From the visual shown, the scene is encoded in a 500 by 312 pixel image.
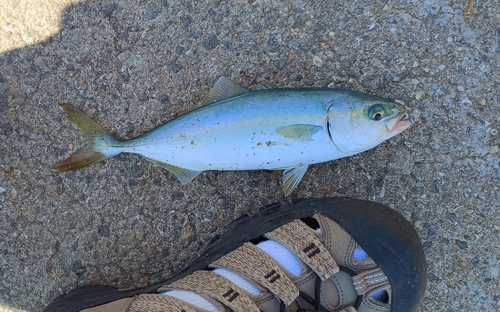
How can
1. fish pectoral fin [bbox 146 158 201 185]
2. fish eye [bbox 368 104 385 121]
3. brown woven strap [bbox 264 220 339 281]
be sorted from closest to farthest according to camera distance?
fish eye [bbox 368 104 385 121]
brown woven strap [bbox 264 220 339 281]
fish pectoral fin [bbox 146 158 201 185]

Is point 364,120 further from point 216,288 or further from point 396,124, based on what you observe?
point 216,288

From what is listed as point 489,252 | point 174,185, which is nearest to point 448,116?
point 489,252

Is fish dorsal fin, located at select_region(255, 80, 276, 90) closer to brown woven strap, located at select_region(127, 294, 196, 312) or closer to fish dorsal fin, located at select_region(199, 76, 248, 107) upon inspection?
fish dorsal fin, located at select_region(199, 76, 248, 107)

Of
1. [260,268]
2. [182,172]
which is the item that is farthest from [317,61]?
[260,268]

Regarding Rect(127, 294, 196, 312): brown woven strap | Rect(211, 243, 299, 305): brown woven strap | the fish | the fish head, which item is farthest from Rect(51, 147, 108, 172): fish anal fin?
the fish head

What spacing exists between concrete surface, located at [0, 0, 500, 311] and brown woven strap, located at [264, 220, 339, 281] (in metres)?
0.30

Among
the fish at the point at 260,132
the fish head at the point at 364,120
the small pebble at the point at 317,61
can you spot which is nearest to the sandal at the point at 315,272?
the fish at the point at 260,132

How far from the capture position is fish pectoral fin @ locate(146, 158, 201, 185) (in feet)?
8.73

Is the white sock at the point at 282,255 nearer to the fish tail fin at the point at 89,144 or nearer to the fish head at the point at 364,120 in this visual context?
the fish head at the point at 364,120

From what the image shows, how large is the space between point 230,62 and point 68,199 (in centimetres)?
147

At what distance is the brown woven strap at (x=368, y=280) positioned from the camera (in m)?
2.47

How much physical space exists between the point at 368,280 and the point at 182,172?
1.34m

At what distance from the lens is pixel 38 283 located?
2.83 m

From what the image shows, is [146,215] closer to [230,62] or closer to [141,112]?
[141,112]
